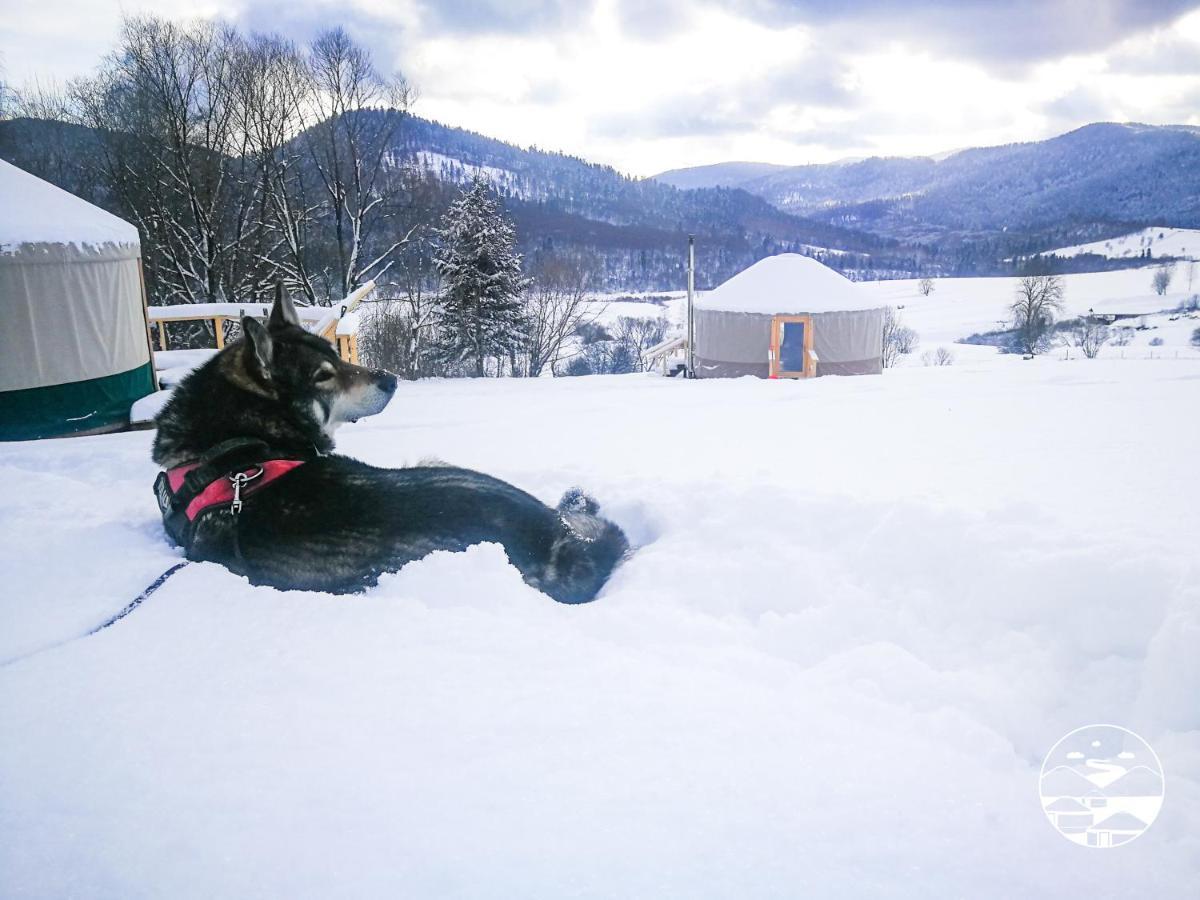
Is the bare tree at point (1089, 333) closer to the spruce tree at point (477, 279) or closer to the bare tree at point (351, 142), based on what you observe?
the spruce tree at point (477, 279)

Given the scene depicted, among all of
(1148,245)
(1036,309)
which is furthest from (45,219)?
(1148,245)

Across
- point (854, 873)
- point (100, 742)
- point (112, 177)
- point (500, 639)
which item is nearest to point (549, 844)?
point (854, 873)

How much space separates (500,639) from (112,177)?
20.4 metres

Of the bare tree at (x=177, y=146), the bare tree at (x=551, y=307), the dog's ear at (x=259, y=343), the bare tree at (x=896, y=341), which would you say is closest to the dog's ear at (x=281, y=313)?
the dog's ear at (x=259, y=343)

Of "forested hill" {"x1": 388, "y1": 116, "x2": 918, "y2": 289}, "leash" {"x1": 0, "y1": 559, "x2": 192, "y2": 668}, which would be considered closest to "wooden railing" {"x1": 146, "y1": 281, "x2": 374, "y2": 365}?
"leash" {"x1": 0, "y1": 559, "x2": 192, "y2": 668}

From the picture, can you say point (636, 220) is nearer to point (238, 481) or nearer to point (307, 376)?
point (307, 376)

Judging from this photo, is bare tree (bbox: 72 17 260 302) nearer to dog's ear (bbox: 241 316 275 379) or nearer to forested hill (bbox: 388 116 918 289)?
dog's ear (bbox: 241 316 275 379)

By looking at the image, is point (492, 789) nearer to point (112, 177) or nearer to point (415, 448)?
point (415, 448)

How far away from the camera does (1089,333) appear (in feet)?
151

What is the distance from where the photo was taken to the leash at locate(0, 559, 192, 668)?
1214 mm

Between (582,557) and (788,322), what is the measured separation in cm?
1555

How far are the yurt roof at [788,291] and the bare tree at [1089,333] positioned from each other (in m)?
34.4

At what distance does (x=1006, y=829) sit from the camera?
0.85 m

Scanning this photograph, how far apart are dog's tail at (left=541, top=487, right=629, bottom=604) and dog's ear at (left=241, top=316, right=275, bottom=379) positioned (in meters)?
0.98
